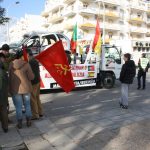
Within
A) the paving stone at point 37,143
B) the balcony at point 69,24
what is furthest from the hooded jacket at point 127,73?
the balcony at point 69,24

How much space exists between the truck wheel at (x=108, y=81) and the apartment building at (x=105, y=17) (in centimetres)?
3790

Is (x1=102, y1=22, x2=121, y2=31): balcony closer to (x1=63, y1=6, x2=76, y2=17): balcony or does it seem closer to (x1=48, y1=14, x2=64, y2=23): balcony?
(x1=63, y1=6, x2=76, y2=17): balcony

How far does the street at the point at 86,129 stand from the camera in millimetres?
5902

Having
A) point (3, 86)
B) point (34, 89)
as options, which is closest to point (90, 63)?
point (34, 89)

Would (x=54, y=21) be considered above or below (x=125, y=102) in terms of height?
above

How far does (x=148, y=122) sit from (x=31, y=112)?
2.98 m

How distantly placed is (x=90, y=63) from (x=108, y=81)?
137 cm

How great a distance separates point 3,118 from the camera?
22.6 feet

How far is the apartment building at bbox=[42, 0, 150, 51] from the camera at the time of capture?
55906 millimetres

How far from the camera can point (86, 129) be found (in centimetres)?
698

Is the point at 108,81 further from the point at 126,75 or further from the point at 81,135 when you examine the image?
the point at 81,135

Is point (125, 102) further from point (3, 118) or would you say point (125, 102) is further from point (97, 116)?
point (3, 118)

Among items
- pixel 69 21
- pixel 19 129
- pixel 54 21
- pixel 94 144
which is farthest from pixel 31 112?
pixel 54 21

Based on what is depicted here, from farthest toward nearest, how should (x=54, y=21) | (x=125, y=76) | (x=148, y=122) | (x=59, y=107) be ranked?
(x=54, y=21) < (x=59, y=107) < (x=125, y=76) < (x=148, y=122)
